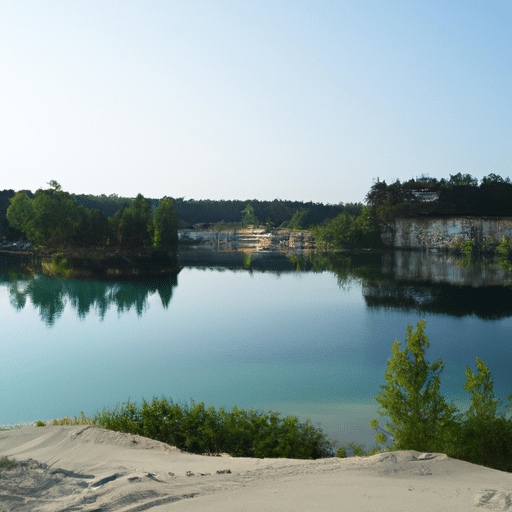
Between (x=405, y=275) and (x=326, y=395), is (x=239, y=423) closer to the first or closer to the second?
(x=326, y=395)

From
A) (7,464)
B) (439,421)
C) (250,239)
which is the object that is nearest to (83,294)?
(7,464)

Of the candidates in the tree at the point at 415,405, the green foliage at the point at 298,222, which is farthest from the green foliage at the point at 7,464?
the green foliage at the point at 298,222

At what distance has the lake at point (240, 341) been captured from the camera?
45.2 ft

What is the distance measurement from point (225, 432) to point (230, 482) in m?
2.77

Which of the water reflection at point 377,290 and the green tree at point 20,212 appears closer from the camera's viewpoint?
the water reflection at point 377,290

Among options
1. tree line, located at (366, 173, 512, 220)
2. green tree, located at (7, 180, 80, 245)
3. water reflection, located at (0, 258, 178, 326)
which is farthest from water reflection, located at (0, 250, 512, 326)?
tree line, located at (366, 173, 512, 220)

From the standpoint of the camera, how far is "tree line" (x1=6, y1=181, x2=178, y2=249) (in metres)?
64.4

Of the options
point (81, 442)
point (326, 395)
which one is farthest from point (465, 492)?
point (326, 395)

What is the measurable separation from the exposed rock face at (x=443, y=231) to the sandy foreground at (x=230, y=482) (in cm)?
7330

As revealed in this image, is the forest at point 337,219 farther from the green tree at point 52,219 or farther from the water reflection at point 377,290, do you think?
the water reflection at point 377,290

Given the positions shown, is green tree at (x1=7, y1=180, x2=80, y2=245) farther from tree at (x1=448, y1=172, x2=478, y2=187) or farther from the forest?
tree at (x1=448, y1=172, x2=478, y2=187)

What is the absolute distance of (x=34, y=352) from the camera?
19.4 meters

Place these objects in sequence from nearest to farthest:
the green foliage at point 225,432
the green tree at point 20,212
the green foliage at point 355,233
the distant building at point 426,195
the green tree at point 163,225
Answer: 1. the green foliage at point 225,432
2. the green tree at point 163,225
3. the green tree at point 20,212
4. the distant building at point 426,195
5. the green foliage at point 355,233

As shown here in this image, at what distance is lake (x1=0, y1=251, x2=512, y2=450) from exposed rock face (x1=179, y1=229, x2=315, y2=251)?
6118 cm
